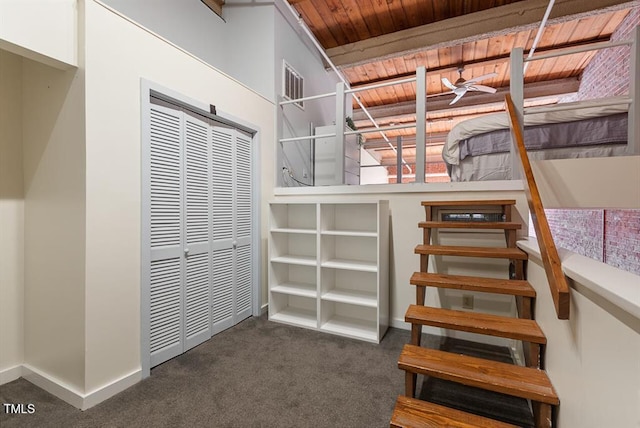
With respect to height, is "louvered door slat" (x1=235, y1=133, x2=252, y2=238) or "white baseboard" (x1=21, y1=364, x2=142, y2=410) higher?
"louvered door slat" (x1=235, y1=133, x2=252, y2=238)

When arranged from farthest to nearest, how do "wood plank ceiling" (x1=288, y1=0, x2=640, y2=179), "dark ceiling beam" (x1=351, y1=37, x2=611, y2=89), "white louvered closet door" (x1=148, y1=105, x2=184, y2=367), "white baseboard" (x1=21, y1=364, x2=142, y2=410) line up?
"dark ceiling beam" (x1=351, y1=37, x2=611, y2=89) → "wood plank ceiling" (x1=288, y1=0, x2=640, y2=179) → "white louvered closet door" (x1=148, y1=105, x2=184, y2=367) → "white baseboard" (x1=21, y1=364, x2=142, y2=410)

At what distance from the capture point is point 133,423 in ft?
5.39

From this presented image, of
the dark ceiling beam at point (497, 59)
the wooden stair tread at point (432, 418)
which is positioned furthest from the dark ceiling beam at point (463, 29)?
the wooden stair tread at point (432, 418)

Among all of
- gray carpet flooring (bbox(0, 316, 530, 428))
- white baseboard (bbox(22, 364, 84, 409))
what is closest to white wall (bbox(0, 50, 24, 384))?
white baseboard (bbox(22, 364, 84, 409))

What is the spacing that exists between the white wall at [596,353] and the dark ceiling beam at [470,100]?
A: 505cm

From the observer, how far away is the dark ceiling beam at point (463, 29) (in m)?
3.39

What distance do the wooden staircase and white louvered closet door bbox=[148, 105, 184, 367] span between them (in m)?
1.80

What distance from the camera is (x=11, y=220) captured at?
2.03 metres

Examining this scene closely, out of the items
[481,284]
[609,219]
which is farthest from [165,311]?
[609,219]

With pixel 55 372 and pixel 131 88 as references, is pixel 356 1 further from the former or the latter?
pixel 55 372

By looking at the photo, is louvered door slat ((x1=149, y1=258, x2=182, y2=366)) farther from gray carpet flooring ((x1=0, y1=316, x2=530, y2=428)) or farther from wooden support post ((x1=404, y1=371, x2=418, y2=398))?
wooden support post ((x1=404, y1=371, x2=418, y2=398))

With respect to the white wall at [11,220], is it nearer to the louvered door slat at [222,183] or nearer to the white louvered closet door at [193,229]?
the white louvered closet door at [193,229]

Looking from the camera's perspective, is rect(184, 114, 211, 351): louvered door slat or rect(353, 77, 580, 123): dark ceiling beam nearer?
rect(184, 114, 211, 351): louvered door slat

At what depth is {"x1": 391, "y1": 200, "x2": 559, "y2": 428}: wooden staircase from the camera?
1324 millimetres
